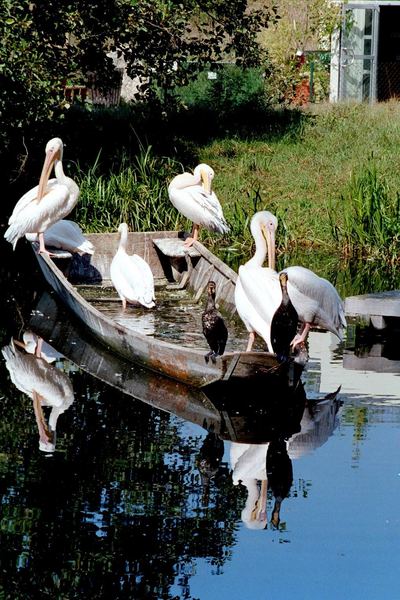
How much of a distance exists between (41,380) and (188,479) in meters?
2.82

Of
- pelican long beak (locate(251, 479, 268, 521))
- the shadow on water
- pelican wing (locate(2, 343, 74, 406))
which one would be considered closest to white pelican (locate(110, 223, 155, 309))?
the shadow on water

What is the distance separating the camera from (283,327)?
9.02 metres

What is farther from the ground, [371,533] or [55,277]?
[55,277]

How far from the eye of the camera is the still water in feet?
21.7

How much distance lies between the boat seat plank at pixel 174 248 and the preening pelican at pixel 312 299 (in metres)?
3.01

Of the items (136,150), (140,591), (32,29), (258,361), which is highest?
(32,29)

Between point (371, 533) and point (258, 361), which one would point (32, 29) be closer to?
point (258, 361)

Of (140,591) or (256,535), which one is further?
(256,535)

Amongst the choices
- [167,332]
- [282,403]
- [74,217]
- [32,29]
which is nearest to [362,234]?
[74,217]

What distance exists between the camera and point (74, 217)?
16906mm

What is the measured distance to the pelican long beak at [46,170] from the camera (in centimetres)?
1385

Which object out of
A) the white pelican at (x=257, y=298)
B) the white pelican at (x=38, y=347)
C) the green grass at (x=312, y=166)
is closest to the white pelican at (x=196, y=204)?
the white pelican at (x=38, y=347)

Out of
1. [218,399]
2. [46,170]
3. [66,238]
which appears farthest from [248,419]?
[46,170]

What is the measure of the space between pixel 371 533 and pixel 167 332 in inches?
180
